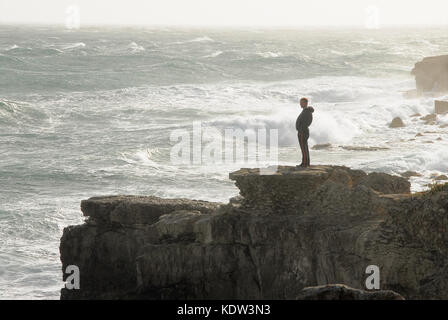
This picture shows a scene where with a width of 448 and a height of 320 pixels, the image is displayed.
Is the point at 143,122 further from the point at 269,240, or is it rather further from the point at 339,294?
the point at 339,294

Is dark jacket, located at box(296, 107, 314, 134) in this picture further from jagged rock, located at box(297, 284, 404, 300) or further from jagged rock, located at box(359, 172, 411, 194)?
jagged rock, located at box(297, 284, 404, 300)

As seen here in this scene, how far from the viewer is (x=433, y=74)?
180 feet

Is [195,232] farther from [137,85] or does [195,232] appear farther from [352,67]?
[352,67]

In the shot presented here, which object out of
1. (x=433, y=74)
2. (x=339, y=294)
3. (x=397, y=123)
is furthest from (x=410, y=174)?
(x=433, y=74)

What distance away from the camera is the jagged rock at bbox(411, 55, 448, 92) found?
177 ft

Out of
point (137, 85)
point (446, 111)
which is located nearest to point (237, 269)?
point (446, 111)

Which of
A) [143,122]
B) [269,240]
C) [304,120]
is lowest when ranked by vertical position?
[143,122]

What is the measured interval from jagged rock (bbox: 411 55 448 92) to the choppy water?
6.90ft

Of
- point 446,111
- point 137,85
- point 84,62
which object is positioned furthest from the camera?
point 84,62

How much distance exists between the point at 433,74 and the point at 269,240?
45.2 metres

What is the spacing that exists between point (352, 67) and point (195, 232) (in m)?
69.2

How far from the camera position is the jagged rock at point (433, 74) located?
54.0 metres

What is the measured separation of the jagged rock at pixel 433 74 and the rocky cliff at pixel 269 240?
4207cm
